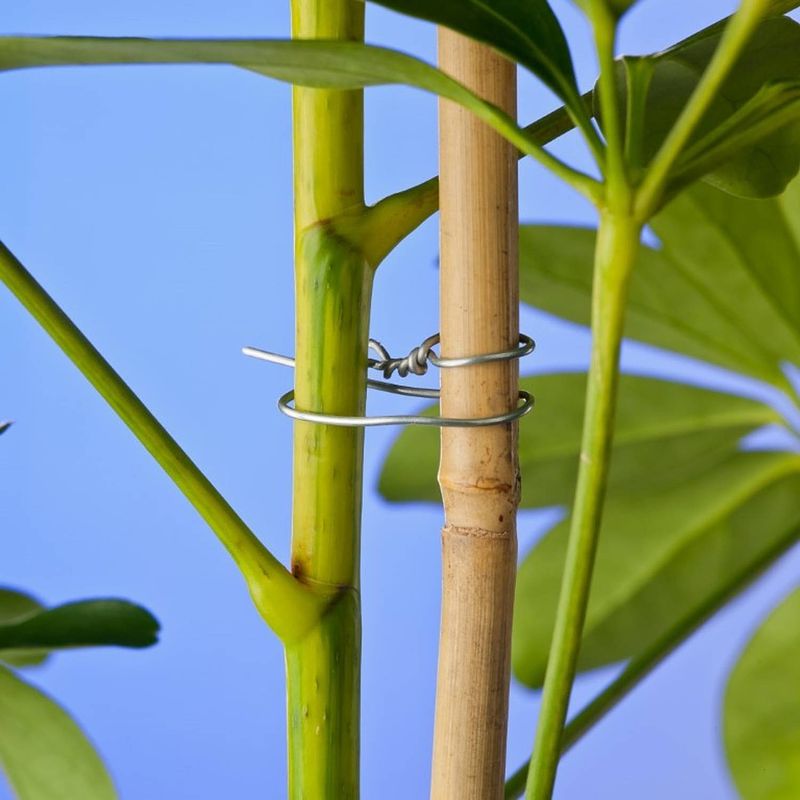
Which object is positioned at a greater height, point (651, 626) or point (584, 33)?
point (584, 33)

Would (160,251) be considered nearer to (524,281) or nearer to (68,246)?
(68,246)

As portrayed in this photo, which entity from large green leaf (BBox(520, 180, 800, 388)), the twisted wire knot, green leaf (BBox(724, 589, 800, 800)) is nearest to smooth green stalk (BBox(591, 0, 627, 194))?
the twisted wire knot

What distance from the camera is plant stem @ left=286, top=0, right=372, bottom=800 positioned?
1.03 ft

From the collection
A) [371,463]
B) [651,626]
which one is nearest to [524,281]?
[651,626]

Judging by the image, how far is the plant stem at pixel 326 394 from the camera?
31cm

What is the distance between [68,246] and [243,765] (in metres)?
0.83

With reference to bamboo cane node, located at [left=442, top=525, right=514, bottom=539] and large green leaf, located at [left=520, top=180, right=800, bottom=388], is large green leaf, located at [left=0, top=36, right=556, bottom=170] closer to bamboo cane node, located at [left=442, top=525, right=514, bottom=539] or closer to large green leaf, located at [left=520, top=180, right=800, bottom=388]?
bamboo cane node, located at [left=442, top=525, right=514, bottom=539]

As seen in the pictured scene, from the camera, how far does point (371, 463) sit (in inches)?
61.0

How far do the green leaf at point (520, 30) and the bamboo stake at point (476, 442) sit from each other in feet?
0.11

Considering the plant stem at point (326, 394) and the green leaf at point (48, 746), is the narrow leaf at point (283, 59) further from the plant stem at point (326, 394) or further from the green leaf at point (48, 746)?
the green leaf at point (48, 746)

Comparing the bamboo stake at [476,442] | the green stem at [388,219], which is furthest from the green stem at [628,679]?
the green stem at [388,219]

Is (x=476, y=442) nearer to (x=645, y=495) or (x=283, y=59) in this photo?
(x=283, y=59)

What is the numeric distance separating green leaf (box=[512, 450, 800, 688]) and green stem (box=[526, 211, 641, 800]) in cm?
30

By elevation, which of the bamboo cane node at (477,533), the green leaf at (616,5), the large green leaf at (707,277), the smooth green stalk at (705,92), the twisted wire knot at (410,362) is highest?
the large green leaf at (707,277)
